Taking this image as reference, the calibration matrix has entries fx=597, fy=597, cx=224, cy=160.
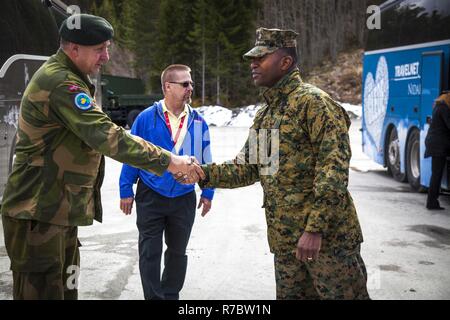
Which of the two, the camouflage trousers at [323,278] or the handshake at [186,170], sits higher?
the handshake at [186,170]

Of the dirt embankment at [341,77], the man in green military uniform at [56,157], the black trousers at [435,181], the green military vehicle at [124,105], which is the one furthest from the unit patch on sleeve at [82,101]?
the dirt embankment at [341,77]

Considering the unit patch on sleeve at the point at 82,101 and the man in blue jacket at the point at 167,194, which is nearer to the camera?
the unit patch on sleeve at the point at 82,101

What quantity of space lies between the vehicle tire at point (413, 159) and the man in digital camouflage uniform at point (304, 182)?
7.89m

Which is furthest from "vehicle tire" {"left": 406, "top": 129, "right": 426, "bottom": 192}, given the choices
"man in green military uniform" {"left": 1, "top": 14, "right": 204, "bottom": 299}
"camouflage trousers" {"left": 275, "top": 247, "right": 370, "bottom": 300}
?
"man in green military uniform" {"left": 1, "top": 14, "right": 204, "bottom": 299}

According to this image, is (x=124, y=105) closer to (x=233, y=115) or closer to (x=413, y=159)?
(x=233, y=115)

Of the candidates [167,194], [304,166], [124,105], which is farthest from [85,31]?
[124,105]

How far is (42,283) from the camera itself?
123 inches

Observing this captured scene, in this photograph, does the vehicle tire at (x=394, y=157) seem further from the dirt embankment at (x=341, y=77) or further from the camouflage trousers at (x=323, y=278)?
the dirt embankment at (x=341, y=77)

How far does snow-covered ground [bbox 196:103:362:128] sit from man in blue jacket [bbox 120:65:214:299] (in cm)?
2773

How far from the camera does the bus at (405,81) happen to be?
973 centimetres

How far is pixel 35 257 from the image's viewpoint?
3090 millimetres

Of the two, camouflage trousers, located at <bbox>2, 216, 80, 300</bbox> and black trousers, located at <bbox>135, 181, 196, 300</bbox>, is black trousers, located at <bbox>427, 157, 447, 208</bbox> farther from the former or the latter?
camouflage trousers, located at <bbox>2, 216, 80, 300</bbox>

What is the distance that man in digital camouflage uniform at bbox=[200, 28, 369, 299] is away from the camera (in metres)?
3.06
